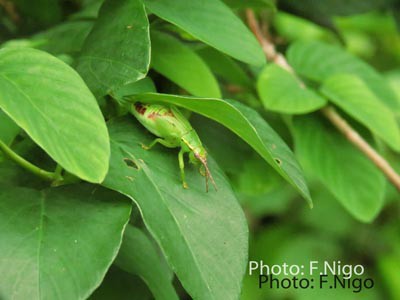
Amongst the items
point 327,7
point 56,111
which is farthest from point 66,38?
point 327,7

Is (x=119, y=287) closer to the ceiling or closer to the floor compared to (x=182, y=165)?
closer to the floor

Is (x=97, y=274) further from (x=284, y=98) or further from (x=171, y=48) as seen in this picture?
(x=284, y=98)

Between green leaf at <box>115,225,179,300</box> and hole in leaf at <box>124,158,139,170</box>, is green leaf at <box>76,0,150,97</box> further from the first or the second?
green leaf at <box>115,225,179,300</box>

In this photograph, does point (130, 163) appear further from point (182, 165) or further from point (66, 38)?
point (66, 38)

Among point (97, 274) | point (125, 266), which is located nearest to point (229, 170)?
point (125, 266)

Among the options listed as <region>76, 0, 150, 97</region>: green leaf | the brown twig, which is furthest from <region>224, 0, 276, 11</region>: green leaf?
the brown twig

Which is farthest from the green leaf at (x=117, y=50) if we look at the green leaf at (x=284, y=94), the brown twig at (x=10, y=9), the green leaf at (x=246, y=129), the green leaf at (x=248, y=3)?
the brown twig at (x=10, y=9)
